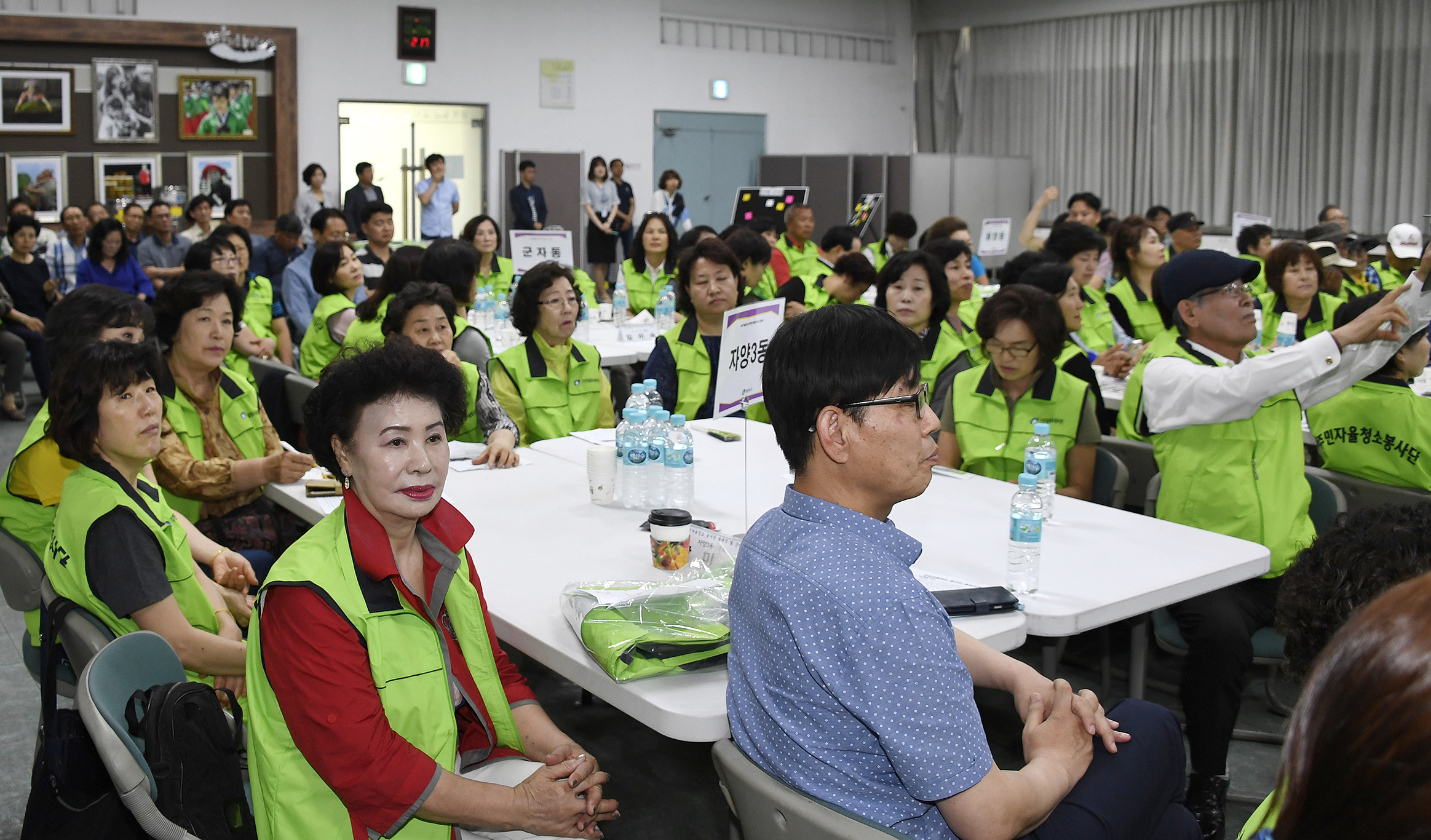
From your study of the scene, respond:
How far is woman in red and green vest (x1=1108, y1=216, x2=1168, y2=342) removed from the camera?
235 inches

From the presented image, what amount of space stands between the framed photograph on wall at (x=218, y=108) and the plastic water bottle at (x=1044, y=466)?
404 inches

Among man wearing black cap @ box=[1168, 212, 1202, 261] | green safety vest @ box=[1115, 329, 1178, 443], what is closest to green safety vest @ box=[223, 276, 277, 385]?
green safety vest @ box=[1115, 329, 1178, 443]

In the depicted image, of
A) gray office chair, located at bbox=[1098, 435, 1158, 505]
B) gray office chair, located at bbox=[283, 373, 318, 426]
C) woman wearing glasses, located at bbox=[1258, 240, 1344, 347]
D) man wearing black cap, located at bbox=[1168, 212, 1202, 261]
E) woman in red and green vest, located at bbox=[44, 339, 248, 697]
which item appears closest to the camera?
woman in red and green vest, located at bbox=[44, 339, 248, 697]

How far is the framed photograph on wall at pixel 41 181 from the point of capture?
404 inches

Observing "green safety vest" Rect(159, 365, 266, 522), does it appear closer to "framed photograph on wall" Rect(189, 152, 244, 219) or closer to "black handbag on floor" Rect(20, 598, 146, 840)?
"black handbag on floor" Rect(20, 598, 146, 840)

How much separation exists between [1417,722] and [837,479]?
984 mm

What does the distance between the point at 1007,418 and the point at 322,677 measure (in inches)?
87.9

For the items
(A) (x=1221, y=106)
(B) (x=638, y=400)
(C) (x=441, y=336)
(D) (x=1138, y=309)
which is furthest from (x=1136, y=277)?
(A) (x=1221, y=106)

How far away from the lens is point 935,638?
1449 mm

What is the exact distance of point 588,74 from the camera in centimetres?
1329

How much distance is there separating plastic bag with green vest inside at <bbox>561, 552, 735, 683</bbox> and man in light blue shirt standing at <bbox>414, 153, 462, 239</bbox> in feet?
32.9

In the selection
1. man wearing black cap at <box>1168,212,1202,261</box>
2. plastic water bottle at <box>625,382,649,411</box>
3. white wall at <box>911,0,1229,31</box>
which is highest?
white wall at <box>911,0,1229,31</box>

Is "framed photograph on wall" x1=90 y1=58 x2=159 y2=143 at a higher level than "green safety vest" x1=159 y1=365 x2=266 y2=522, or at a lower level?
higher

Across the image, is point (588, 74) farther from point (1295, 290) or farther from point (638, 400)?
point (638, 400)
